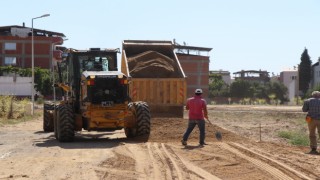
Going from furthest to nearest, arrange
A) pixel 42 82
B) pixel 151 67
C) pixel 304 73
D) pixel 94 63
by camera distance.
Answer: pixel 304 73 < pixel 42 82 < pixel 151 67 < pixel 94 63

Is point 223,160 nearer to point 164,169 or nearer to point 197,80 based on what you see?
point 164,169

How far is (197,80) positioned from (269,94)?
23.9 metres

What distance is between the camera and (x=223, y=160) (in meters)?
12.6

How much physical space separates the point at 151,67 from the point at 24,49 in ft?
237

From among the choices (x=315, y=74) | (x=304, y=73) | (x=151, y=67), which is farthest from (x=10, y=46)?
(x=151, y=67)

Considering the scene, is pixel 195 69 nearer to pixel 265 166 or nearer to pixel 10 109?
pixel 10 109

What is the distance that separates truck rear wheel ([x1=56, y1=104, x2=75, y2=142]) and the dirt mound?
809 centimetres

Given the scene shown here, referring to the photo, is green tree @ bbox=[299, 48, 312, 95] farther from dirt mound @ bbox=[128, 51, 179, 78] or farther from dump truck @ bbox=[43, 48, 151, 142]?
dump truck @ bbox=[43, 48, 151, 142]

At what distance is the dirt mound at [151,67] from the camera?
25.7 metres

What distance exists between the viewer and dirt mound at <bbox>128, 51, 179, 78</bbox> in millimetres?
25734

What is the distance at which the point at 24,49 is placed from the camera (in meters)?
94.1

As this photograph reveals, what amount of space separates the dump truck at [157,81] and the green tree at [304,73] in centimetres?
8611

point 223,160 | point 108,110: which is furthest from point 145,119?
point 223,160

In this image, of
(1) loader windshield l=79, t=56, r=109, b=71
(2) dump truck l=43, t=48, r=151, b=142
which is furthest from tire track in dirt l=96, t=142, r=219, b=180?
(1) loader windshield l=79, t=56, r=109, b=71
